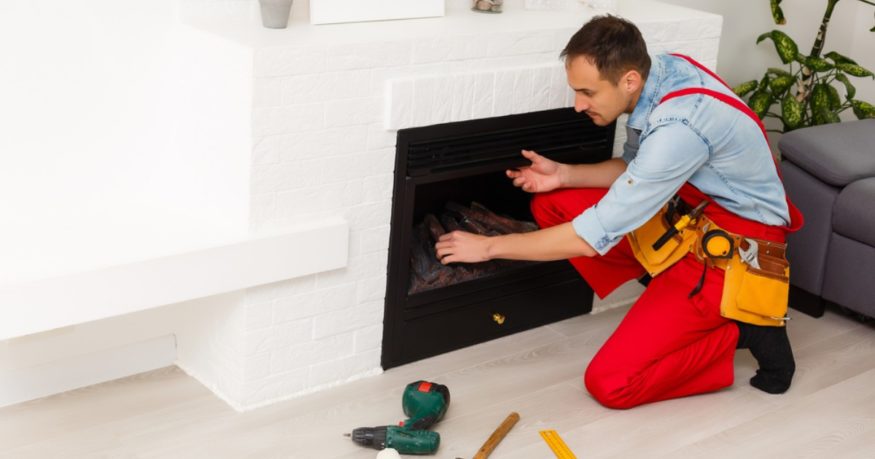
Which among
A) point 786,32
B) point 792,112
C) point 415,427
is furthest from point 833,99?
point 415,427

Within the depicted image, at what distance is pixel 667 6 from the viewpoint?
3.59 metres

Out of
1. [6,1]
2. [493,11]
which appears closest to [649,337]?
[493,11]

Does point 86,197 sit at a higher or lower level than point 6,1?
lower

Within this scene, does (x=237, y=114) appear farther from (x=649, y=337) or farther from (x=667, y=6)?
(x=667, y=6)

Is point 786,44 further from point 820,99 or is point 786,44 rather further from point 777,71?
point 820,99

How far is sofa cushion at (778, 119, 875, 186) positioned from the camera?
3.56 meters

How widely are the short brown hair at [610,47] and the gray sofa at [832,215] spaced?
3.50 feet

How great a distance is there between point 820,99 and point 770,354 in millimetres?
1413

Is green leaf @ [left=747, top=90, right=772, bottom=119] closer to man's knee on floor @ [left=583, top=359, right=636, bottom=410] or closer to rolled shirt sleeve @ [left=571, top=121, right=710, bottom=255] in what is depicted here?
rolled shirt sleeve @ [left=571, top=121, right=710, bottom=255]

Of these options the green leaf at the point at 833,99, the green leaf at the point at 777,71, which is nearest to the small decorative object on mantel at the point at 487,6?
the green leaf at the point at 777,71

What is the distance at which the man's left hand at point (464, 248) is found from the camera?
2996 mm

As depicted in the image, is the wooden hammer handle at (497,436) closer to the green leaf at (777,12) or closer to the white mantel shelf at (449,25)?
the white mantel shelf at (449,25)

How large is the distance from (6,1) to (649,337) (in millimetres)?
1800

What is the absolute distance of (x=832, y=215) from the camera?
3590 mm
